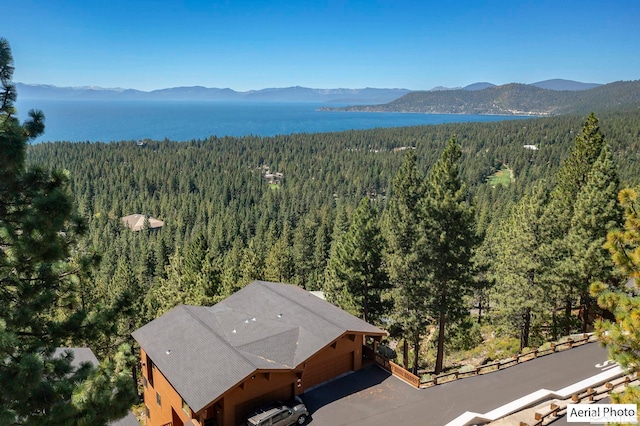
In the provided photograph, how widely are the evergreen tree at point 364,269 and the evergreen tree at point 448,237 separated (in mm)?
4648

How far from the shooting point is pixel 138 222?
91562 mm

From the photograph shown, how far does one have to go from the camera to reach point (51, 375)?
8195 millimetres

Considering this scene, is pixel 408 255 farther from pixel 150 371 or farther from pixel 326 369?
pixel 150 371

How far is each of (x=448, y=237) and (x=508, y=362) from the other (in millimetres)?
6110

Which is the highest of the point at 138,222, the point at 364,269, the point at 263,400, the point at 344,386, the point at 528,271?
the point at 528,271

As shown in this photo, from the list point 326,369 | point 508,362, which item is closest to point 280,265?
point 326,369

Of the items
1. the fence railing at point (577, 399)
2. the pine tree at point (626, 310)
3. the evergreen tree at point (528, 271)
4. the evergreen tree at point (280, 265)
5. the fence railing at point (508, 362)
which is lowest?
the evergreen tree at point (280, 265)

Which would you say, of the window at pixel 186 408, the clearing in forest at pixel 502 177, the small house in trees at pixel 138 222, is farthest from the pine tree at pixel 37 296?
the clearing in forest at pixel 502 177

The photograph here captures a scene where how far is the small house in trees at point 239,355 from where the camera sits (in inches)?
574

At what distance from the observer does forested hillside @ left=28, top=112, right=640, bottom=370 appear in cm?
3891

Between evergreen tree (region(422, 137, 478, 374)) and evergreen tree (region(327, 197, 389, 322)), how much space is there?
4.65 metres

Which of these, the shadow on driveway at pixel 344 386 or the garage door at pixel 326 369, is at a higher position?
the garage door at pixel 326 369

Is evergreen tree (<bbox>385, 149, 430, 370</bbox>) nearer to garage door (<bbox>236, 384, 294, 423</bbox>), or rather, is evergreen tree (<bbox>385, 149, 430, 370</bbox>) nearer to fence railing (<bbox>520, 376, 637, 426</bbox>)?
fence railing (<bbox>520, 376, 637, 426</bbox>)

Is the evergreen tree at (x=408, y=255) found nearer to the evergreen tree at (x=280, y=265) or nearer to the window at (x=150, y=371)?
the window at (x=150, y=371)
